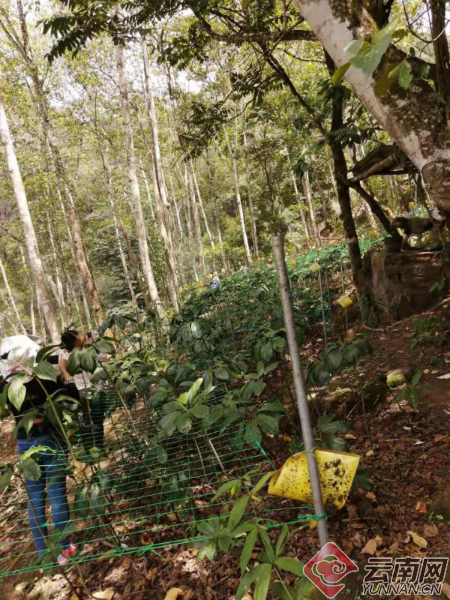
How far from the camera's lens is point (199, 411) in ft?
4.83

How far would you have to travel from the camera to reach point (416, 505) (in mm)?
1818

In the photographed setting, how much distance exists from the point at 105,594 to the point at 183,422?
1228 mm

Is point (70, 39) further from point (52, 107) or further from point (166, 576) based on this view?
point (52, 107)

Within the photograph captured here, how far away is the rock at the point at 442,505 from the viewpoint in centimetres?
171

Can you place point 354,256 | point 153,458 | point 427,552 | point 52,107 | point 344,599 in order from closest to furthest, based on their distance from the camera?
1. point 344,599
2. point 427,552
3. point 153,458
4. point 354,256
5. point 52,107

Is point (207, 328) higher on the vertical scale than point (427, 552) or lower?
higher

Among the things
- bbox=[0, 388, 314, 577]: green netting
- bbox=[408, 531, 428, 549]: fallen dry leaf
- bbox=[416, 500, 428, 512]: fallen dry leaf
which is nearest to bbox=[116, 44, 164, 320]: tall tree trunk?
bbox=[0, 388, 314, 577]: green netting

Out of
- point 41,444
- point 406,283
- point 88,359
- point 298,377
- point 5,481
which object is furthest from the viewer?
point 406,283

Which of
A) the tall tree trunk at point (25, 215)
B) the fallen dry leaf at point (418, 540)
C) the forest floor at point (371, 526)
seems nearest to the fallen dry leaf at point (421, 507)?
the forest floor at point (371, 526)

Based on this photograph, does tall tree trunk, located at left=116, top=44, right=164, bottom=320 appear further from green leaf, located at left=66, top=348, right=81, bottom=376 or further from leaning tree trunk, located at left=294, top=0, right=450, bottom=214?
leaning tree trunk, located at left=294, top=0, right=450, bottom=214

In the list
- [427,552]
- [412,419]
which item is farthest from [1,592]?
[412,419]

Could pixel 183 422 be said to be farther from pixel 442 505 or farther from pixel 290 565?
pixel 442 505

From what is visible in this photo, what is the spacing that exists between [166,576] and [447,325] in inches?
123

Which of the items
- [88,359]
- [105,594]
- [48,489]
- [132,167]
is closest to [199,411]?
[88,359]
